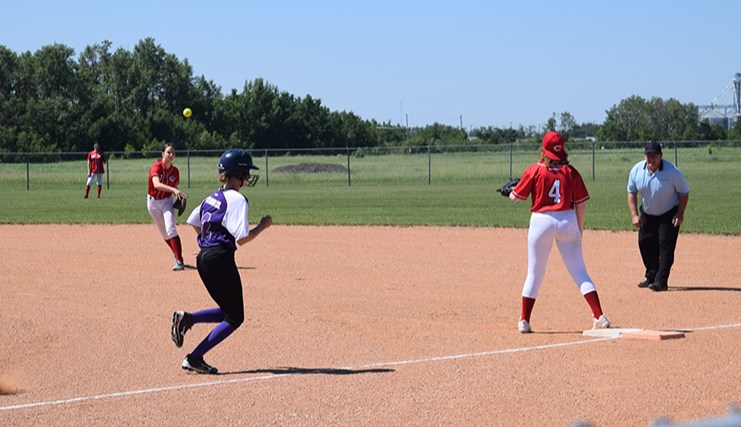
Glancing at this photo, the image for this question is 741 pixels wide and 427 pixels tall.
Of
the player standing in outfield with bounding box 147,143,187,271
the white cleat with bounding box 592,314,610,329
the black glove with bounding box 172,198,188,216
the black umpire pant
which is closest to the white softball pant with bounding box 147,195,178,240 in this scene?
the player standing in outfield with bounding box 147,143,187,271

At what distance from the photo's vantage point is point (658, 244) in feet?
41.4

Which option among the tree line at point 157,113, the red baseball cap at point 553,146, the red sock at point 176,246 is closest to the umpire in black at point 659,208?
the red baseball cap at point 553,146

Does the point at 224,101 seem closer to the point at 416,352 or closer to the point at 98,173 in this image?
the point at 98,173

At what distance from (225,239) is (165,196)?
6.90 m

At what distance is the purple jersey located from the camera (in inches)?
302

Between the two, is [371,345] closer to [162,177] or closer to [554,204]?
[554,204]

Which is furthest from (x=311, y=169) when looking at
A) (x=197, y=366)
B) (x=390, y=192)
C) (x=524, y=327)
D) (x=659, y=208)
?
(x=197, y=366)

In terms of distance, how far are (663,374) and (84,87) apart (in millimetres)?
81553

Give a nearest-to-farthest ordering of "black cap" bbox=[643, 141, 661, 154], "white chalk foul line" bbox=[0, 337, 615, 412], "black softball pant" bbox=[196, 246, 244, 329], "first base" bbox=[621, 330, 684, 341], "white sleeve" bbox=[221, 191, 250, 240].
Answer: "white chalk foul line" bbox=[0, 337, 615, 412] < "white sleeve" bbox=[221, 191, 250, 240] < "black softball pant" bbox=[196, 246, 244, 329] < "first base" bbox=[621, 330, 684, 341] < "black cap" bbox=[643, 141, 661, 154]

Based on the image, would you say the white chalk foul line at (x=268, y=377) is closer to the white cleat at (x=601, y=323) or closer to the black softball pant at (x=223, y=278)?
the white cleat at (x=601, y=323)

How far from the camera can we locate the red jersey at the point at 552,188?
9117 millimetres

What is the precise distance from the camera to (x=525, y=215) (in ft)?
78.9

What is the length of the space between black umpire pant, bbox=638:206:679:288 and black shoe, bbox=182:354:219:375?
636 cm

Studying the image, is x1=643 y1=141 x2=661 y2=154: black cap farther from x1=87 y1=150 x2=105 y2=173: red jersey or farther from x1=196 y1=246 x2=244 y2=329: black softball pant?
x1=87 y1=150 x2=105 y2=173: red jersey
